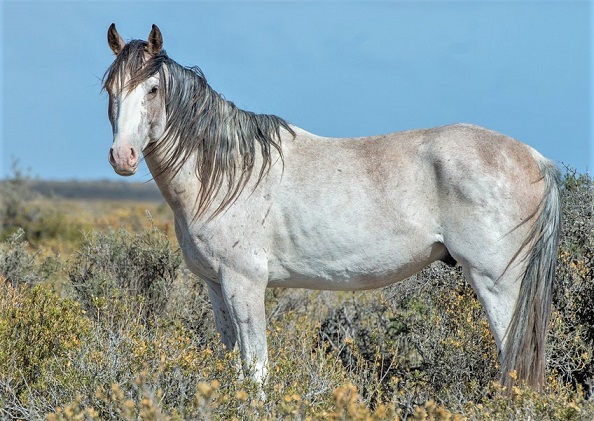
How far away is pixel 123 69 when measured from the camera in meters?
4.40

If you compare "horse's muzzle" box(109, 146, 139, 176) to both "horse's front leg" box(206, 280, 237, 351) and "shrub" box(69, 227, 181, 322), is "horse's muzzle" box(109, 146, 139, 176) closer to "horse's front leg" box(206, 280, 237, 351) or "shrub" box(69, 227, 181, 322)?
"horse's front leg" box(206, 280, 237, 351)

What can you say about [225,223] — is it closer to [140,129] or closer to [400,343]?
[140,129]

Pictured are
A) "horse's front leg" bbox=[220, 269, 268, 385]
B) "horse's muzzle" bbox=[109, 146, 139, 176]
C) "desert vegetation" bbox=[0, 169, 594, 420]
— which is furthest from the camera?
"horse's front leg" bbox=[220, 269, 268, 385]

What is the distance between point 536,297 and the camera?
14.4 feet

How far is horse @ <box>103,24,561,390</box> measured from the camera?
4355 mm

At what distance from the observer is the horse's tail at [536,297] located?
434cm

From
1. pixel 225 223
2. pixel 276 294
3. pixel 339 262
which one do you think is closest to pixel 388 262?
pixel 339 262

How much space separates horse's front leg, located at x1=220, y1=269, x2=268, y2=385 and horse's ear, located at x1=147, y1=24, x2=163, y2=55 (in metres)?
1.38

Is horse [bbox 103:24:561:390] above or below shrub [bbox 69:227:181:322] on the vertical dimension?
above

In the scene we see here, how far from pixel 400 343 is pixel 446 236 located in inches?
69.9

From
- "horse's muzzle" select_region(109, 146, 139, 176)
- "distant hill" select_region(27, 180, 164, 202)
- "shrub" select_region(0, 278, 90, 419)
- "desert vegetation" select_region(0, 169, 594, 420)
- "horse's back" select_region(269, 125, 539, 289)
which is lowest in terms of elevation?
"shrub" select_region(0, 278, 90, 419)

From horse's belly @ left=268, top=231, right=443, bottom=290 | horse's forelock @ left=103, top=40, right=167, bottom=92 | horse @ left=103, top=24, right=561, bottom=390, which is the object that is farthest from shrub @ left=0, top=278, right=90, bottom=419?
horse's forelock @ left=103, top=40, right=167, bottom=92

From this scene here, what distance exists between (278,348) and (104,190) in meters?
74.0

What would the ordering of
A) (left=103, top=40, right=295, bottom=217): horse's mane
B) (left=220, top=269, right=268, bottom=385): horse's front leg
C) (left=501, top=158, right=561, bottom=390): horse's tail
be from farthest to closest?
(left=103, top=40, right=295, bottom=217): horse's mane < (left=220, top=269, right=268, bottom=385): horse's front leg < (left=501, top=158, right=561, bottom=390): horse's tail
